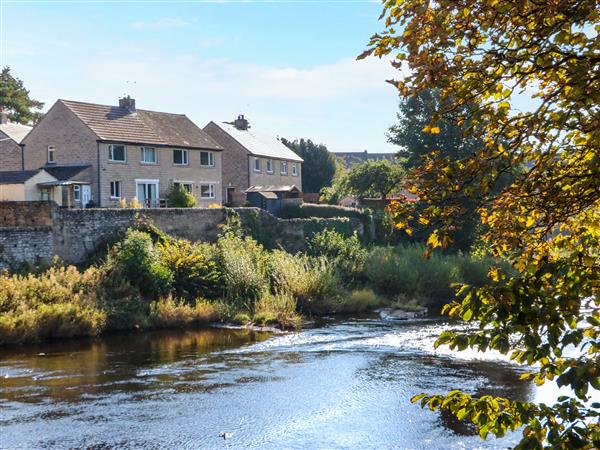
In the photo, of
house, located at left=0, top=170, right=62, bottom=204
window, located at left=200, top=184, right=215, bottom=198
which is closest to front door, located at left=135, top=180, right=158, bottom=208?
window, located at left=200, top=184, right=215, bottom=198

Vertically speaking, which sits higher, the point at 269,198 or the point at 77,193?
the point at 77,193

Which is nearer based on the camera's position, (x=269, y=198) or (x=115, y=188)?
(x=115, y=188)

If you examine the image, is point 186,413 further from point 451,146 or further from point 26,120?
point 26,120

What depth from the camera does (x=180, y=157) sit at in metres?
46.2

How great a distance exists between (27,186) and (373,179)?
2634 cm

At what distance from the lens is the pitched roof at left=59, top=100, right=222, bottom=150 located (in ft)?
135

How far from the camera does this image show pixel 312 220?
39.3 meters

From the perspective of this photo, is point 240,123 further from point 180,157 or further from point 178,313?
point 178,313

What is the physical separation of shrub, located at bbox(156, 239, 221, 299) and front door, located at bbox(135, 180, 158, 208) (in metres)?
12.8

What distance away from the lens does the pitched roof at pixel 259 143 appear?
5625 centimetres

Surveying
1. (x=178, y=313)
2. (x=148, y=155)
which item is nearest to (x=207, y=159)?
(x=148, y=155)

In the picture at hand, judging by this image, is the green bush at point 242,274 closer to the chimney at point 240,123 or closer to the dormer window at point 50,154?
the dormer window at point 50,154

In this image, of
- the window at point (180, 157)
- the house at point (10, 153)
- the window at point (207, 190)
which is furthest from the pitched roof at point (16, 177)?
the window at point (207, 190)

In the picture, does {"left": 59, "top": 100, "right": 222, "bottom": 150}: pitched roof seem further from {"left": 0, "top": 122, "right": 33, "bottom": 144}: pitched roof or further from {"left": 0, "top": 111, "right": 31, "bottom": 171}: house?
{"left": 0, "top": 122, "right": 33, "bottom": 144}: pitched roof
